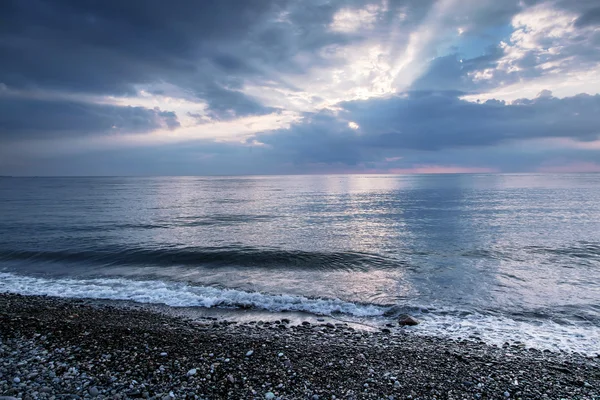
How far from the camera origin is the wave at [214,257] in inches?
802

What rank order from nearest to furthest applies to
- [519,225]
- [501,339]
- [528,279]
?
[501,339] < [528,279] < [519,225]

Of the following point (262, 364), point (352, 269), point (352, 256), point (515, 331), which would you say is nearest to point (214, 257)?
point (352, 269)

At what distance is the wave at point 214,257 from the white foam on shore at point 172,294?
13.2ft

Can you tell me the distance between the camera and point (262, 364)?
25.7 feet

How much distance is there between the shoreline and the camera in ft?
22.1

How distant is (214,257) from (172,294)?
720 cm

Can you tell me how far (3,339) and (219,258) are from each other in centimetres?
1323

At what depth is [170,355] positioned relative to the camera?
8109 millimetres

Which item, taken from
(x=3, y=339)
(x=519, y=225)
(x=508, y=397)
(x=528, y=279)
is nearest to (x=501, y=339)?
(x=508, y=397)

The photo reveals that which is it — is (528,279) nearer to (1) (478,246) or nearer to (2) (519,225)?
(1) (478,246)

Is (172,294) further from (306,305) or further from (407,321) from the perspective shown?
(407,321)

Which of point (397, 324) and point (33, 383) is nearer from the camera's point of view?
point (33, 383)

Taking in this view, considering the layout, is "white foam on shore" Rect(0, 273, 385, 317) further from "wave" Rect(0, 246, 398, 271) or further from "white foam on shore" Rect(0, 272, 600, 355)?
"wave" Rect(0, 246, 398, 271)

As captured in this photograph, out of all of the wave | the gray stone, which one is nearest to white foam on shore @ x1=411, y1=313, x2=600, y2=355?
the gray stone
